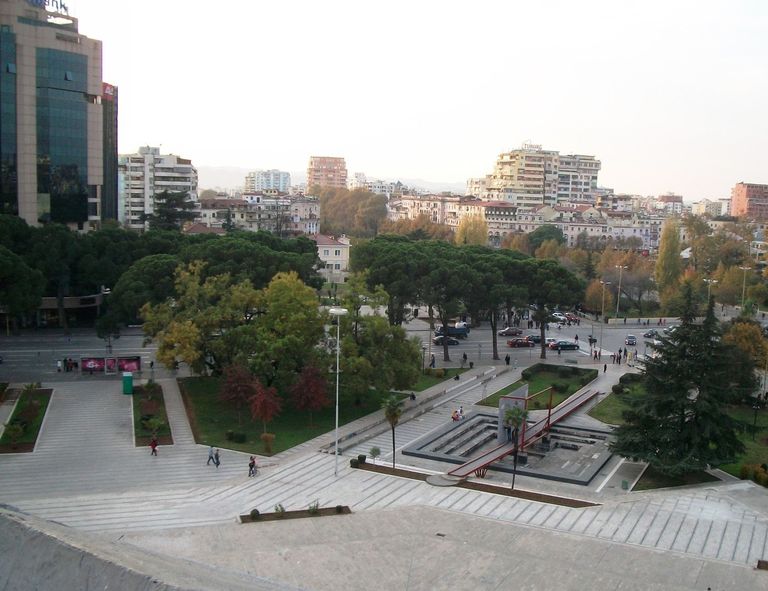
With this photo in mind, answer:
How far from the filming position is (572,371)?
43938 mm

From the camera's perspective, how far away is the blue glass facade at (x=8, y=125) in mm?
55062

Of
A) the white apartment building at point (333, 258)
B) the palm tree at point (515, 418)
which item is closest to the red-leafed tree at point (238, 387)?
the palm tree at point (515, 418)

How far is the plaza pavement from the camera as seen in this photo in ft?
69.6

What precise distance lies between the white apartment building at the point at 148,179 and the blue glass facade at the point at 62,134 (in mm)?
42036

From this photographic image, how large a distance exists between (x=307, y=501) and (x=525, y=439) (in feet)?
32.3

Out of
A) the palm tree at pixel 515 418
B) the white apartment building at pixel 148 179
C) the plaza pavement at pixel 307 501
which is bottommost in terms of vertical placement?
the plaza pavement at pixel 307 501

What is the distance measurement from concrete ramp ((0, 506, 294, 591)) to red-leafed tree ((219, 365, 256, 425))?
1242 centimetres

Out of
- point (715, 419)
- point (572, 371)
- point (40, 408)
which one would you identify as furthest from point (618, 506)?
point (40, 408)

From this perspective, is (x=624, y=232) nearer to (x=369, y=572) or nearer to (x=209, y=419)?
(x=209, y=419)

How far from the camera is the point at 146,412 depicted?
108 feet

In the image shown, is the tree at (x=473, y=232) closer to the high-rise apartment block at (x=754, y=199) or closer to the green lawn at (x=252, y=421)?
the green lawn at (x=252, y=421)

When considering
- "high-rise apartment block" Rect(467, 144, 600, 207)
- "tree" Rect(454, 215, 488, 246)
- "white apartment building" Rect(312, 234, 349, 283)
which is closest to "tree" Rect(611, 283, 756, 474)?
"white apartment building" Rect(312, 234, 349, 283)

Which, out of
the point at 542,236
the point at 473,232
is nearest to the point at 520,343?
the point at 473,232

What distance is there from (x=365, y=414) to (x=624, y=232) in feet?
299
